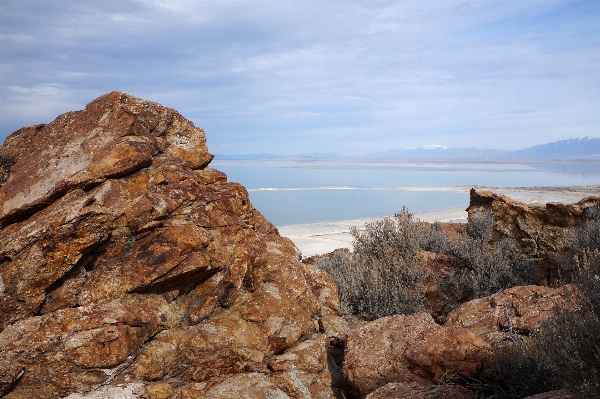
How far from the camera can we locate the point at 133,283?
15.8ft

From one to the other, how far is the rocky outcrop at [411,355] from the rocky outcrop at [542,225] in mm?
5321

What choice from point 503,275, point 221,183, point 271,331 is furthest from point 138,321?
point 503,275

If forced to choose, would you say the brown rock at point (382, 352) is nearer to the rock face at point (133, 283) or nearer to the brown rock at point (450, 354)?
the brown rock at point (450, 354)

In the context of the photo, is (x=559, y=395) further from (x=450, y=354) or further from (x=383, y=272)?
(x=383, y=272)

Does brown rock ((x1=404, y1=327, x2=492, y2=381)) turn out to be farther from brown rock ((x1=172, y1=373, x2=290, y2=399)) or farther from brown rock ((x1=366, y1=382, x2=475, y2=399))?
brown rock ((x1=172, y1=373, x2=290, y2=399))

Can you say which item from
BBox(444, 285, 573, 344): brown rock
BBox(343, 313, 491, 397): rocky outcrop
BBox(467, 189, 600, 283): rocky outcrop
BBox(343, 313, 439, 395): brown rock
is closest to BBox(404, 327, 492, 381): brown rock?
BBox(343, 313, 491, 397): rocky outcrop

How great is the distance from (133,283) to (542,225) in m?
8.42

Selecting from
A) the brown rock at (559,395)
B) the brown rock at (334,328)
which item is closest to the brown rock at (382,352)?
the brown rock at (334,328)

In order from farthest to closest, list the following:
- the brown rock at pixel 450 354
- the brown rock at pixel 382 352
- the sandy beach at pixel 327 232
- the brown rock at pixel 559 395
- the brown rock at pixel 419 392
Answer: the sandy beach at pixel 327 232 < the brown rock at pixel 382 352 < the brown rock at pixel 450 354 < the brown rock at pixel 419 392 < the brown rock at pixel 559 395

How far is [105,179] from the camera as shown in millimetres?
5176

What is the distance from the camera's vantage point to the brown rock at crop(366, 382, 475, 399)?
3987mm

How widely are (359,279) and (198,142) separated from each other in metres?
3.42

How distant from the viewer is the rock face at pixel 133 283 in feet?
14.1

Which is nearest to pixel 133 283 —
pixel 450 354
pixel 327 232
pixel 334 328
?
pixel 334 328
